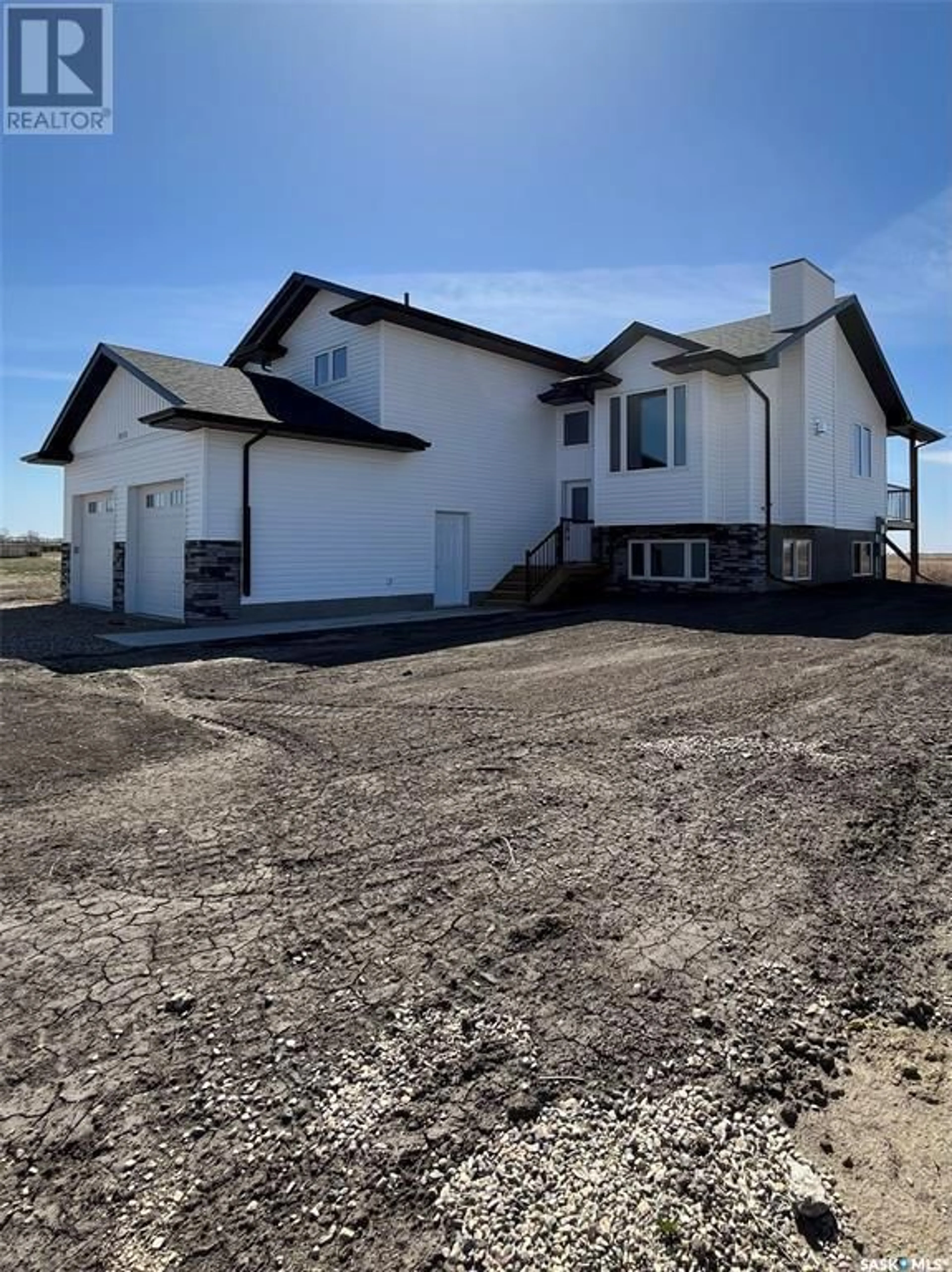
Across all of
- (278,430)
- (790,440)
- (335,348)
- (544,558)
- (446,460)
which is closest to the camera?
(278,430)

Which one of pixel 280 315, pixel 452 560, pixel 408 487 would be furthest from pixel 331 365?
pixel 452 560

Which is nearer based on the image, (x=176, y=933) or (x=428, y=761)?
(x=176, y=933)

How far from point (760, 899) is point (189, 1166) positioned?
7.86ft

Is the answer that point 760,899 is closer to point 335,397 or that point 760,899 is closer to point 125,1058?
point 125,1058

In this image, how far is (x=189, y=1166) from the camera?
187 centimetres

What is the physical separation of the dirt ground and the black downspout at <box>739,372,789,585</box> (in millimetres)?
12196

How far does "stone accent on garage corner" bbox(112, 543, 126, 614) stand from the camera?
16969 millimetres

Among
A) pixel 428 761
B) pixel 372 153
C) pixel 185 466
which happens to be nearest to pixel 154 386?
pixel 185 466

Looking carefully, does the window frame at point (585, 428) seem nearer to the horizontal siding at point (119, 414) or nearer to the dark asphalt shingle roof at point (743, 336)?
the dark asphalt shingle roof at point (743, 336)

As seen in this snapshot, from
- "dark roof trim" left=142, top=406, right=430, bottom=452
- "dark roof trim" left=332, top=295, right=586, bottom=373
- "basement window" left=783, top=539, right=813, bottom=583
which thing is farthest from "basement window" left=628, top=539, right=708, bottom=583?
"dark roof trim" left=142, top=406, right=430, bottom=452

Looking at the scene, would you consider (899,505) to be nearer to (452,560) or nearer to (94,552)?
(452,560)

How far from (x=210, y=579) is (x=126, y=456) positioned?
15.9 feet

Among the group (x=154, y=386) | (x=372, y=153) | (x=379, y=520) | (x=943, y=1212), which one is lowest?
(x=943, y=1212)

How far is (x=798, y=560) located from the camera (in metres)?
19.4
